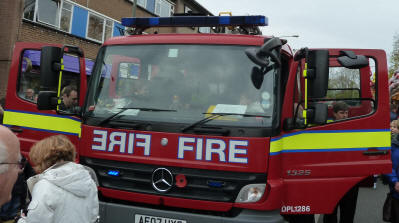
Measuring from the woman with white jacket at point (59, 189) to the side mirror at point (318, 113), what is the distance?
2.16 m

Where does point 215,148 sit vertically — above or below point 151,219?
above

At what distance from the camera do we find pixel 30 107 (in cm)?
526

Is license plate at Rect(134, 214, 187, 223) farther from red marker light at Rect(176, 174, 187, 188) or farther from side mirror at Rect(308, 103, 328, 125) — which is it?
side mirror at Rect(308, 103, 328, 125)

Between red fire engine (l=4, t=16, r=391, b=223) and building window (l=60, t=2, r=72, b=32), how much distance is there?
47.4 ft

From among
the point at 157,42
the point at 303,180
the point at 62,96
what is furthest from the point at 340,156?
the point at 62,96

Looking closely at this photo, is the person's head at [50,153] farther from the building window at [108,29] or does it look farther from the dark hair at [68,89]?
the building window at [108,29]

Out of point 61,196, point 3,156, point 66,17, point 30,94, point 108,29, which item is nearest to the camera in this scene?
point 3,156

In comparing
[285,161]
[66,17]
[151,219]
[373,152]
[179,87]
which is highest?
[66,17]

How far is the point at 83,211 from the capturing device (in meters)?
2.91

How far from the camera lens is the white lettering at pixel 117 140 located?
4.13 metres

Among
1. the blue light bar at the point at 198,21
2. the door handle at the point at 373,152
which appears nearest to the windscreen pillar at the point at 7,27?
the blue light bar at the point at 198,21

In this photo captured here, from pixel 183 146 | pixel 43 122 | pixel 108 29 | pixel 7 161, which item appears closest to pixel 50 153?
pixel 7 161

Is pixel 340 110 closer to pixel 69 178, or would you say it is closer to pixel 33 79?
pixel 69 178

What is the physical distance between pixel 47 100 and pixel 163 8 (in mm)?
23506
